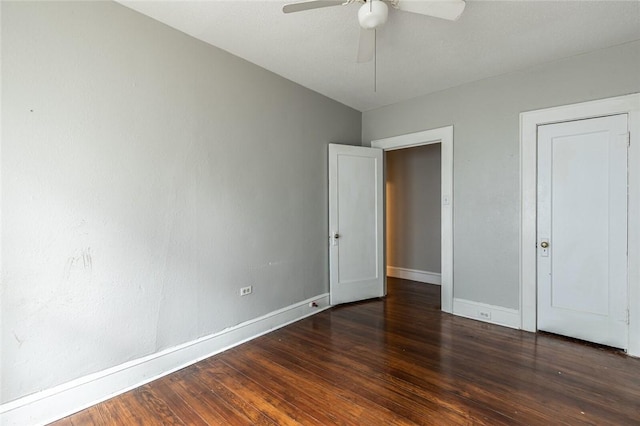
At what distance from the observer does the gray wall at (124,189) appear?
1.70 metres

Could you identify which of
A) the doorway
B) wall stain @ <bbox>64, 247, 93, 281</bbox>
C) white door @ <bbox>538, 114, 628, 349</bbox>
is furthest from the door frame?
wall stain @ <bbox>64, 247, 93, 281</bbox>

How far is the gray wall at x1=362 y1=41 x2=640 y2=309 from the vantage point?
2811 mm

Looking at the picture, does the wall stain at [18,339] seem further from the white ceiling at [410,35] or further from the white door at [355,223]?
the white door at [355,223]

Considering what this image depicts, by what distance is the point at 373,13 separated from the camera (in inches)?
67.2

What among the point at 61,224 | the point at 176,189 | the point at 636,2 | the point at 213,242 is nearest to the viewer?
the point at 61,224

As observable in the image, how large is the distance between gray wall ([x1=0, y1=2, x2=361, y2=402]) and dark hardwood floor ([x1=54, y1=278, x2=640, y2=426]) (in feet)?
1.34

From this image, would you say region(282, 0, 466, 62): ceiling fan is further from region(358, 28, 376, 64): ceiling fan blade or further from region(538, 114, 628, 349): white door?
region(538, 114, 628, 349): white door

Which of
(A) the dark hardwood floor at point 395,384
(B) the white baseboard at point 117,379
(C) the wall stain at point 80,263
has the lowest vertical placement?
(A) the dark hardwood floor at point 395,384

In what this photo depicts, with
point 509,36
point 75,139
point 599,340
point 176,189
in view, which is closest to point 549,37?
point 509,36

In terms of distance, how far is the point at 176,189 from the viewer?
7.73ft

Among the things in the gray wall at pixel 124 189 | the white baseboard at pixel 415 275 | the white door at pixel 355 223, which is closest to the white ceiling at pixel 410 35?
the gray wall at pixel 124 189

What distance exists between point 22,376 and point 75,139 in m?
1.43

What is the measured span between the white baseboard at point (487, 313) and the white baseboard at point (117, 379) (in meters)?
2.19

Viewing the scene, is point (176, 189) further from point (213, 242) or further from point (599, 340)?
point (599, 340)
